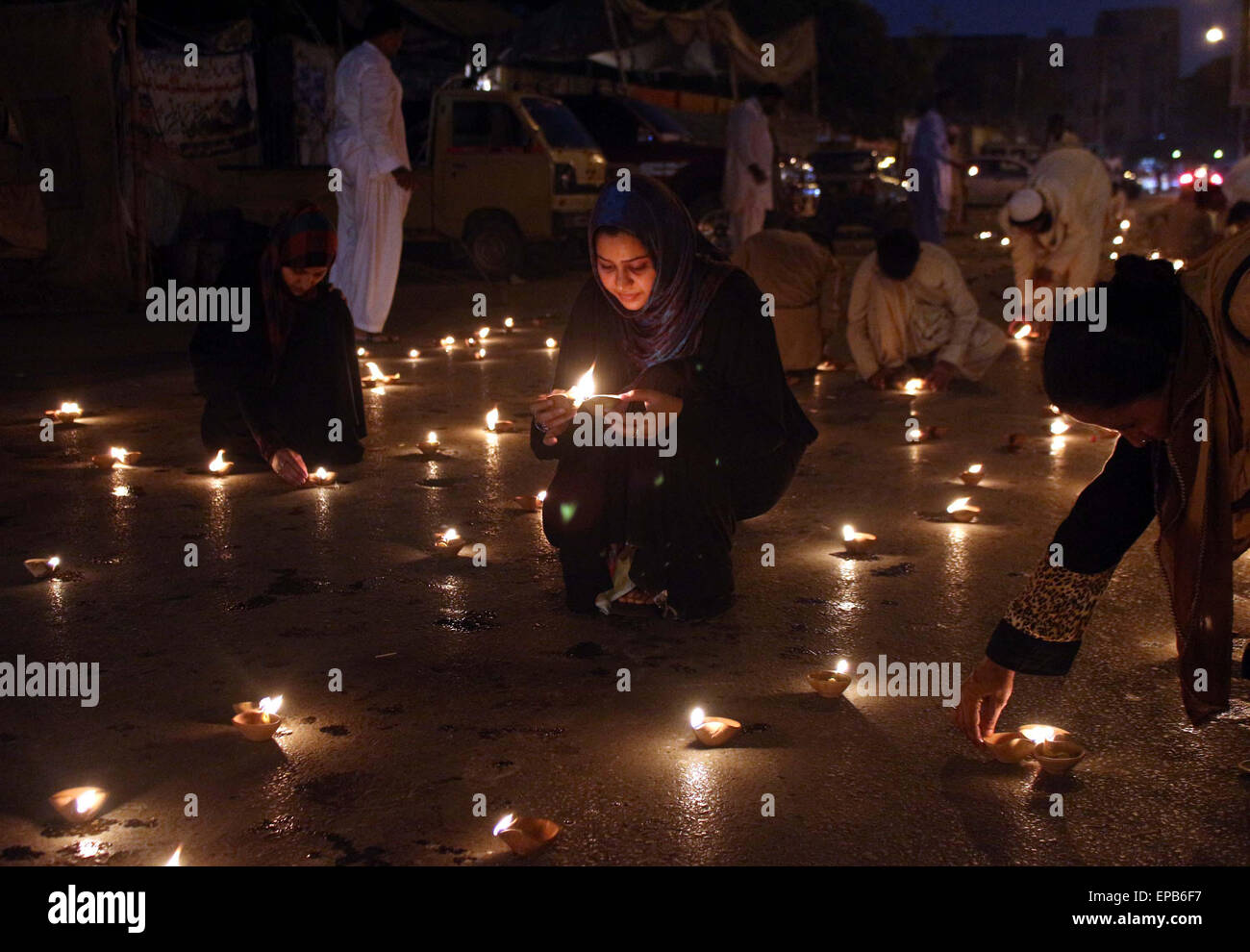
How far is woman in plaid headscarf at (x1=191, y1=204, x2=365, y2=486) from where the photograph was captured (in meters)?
5.81

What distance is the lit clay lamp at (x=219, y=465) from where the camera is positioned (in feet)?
19.8

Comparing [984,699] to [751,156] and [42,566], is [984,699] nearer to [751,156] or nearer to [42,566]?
[42,566]

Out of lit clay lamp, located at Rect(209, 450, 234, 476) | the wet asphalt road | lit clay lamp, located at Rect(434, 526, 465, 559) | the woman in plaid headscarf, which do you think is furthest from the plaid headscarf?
lit clay lamp, located at Rect(434, 526, 465, 559)

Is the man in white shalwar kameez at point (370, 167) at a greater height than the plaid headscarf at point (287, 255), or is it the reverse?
the man in white shalwar kameez at point (370, 167)

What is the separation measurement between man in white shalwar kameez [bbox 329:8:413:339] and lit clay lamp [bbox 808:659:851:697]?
22.7 feet

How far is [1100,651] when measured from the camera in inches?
150

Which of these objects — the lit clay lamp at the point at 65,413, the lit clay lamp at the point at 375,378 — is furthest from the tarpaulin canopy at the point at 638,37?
the lit clay lamp at the point at 65,413

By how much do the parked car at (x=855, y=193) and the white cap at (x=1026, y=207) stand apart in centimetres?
1397

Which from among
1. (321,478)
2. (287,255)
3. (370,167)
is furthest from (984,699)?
(370,167)

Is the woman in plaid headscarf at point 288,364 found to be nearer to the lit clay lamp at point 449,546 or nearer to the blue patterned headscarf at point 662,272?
the lit clay lamp at point 449,546

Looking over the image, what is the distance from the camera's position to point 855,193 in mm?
24516
